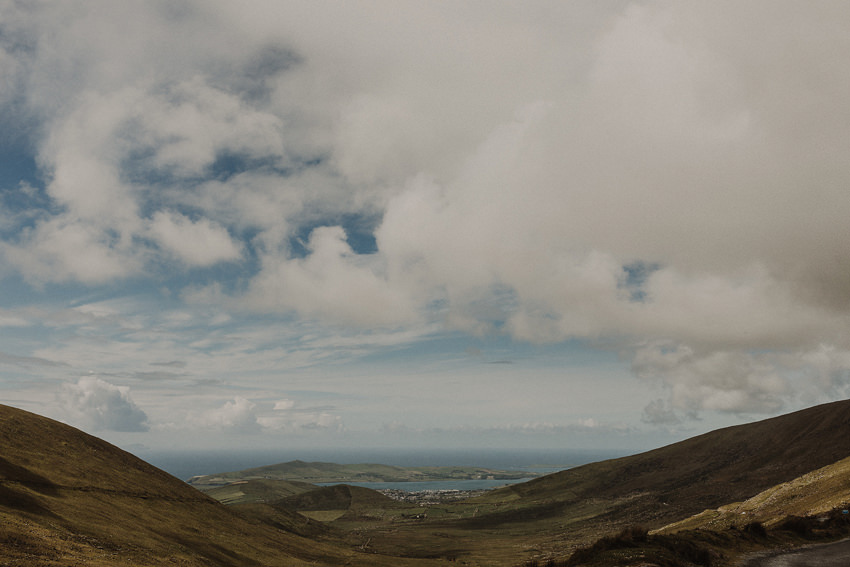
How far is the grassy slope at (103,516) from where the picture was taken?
41.8 meters

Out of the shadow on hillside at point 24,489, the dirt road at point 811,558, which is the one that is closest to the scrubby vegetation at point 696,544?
the dirt road at point 811,558

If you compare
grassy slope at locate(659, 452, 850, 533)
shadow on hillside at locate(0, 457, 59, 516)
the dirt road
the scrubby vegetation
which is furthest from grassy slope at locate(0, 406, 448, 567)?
grassy slope at locate(659, 452, 850, 533)

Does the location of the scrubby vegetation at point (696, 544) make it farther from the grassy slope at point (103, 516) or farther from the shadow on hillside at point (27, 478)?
the shadow on hillside at point (27, 478)

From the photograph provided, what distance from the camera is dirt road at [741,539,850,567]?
123ft

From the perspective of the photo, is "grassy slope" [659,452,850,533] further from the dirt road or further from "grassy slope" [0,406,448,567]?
"grassy slope" [0,406,448,567]

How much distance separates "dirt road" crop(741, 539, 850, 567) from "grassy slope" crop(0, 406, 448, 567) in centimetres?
5641

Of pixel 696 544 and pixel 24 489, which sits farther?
pixel 24 489

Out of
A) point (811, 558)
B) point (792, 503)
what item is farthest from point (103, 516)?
point (792, 503)

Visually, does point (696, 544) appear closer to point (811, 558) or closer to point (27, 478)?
point (811, 558)

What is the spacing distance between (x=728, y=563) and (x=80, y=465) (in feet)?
300

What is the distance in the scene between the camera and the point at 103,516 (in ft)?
190

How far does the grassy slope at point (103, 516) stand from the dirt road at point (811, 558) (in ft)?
185

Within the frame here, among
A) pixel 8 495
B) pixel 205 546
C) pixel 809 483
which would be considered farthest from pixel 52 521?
pixel 809 483

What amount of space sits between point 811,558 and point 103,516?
77357 mm
